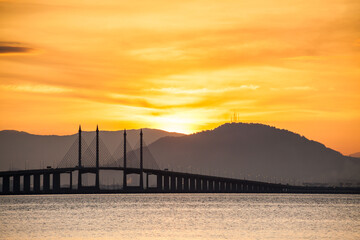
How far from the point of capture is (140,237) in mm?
67062

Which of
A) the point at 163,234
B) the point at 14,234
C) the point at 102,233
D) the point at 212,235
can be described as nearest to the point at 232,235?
the point at 212,235

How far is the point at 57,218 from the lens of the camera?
94.3m

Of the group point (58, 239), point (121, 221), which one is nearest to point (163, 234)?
point (58, 239)

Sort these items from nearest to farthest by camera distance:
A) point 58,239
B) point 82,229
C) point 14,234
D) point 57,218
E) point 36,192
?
point 58,239 < point 14,234 < point 82,229 < point 57,218 < point 36,192

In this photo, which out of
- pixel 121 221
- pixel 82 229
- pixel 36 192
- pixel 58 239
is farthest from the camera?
pixel 36 192

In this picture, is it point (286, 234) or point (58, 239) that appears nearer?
point (58, 239)

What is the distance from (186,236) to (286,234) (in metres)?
9.47

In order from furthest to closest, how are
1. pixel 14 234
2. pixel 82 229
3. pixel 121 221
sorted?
pixel 121 221 → pixel 82 229 → pixel 14 234

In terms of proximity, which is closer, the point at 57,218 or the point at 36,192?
the point at 57,218

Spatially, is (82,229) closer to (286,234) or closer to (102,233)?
(102,233)

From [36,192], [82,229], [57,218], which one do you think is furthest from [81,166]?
[82,229]

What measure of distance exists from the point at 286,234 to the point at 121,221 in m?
23.2

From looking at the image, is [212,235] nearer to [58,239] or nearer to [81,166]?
[58,239]

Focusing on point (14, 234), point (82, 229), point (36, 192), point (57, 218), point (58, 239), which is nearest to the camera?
point (58, 239)
